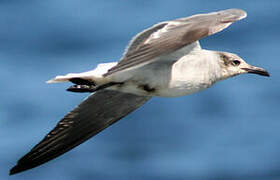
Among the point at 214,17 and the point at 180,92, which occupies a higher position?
the point at 214,17

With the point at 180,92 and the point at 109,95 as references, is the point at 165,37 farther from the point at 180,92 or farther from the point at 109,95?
the point at 109,95

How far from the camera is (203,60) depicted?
7938 millimetres

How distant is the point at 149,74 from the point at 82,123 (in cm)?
96

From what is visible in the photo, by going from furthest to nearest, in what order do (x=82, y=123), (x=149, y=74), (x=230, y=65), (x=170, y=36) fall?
(x=82, y=123), (x=230, y=65), (x=149, y=74), (x=170, y=36)

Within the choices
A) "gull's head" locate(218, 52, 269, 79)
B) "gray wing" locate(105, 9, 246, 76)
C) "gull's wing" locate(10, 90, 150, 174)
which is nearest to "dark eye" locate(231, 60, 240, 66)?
"gull's head" locate(218, 52, 269, 79)

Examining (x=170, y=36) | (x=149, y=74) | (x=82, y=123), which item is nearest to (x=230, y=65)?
(x=149, y=74)

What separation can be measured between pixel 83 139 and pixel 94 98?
0.44m

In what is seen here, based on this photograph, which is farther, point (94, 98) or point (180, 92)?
point (94, 98)

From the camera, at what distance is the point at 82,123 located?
8477 millimetres

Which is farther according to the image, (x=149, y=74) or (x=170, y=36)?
(x=149, y=74)

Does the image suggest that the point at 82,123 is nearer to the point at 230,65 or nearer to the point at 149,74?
the point at 149,74

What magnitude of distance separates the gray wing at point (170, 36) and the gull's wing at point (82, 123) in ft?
3.35

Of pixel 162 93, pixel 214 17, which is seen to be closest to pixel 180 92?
pixel 162 93

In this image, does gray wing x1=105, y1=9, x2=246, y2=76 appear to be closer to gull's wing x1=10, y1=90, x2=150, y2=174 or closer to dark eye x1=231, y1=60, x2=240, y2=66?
dark eye x1=231, y1=60, x2=240, y2=66
